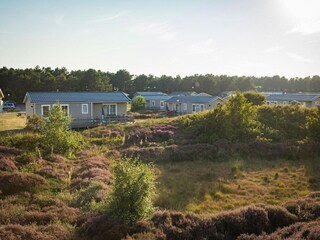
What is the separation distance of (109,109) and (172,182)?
27.8 metres

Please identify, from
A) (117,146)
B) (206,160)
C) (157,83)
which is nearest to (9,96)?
(157,83)

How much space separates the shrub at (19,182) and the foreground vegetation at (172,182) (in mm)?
43

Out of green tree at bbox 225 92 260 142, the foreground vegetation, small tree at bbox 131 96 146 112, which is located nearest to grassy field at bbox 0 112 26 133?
the foreground vegetation

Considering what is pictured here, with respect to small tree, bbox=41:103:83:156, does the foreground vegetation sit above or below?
below

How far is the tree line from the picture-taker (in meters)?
79.6

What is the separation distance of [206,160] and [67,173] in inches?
404

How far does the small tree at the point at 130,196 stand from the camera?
978cm

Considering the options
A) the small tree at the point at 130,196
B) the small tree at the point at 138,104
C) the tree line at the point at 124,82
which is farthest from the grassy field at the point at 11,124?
the tree line at the point at 124,82

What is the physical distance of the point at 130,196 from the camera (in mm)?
9891

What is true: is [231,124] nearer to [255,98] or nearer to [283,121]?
[283,121]

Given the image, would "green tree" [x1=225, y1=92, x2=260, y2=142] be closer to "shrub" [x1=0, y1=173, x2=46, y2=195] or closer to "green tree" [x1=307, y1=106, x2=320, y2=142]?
"green tree" [x1=307, y1=106, x2=320, y2=142]

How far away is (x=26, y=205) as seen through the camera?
1201 centimetres

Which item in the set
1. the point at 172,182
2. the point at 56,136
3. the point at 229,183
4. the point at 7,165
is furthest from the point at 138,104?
the point at 229,183

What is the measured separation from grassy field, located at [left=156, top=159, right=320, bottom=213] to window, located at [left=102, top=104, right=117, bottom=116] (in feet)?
75.5
